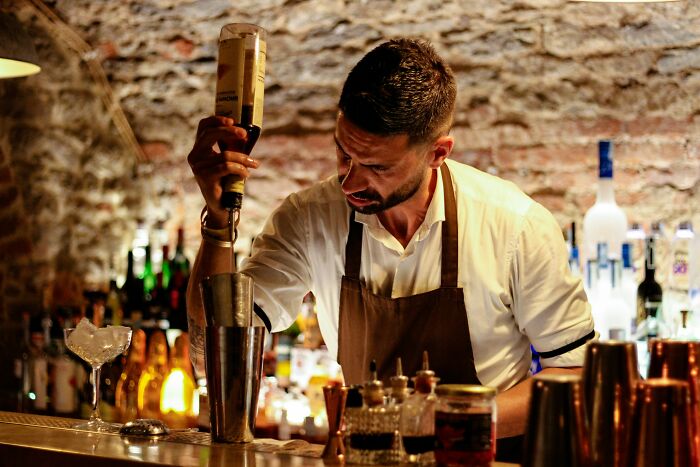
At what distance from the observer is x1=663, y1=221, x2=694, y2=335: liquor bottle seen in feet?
10.6

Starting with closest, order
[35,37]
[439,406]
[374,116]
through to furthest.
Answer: [439,406]
[374,116]
[35,37]

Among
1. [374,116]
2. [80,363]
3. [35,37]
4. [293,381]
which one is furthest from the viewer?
[35,37]

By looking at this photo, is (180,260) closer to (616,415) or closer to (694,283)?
(694,283)

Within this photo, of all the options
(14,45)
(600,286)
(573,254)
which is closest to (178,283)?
(14,45)

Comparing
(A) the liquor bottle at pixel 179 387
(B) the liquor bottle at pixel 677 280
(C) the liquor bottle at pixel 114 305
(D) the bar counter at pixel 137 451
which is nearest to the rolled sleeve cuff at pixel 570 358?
(D) the bar counter at pixel 137 451

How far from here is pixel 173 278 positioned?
406cm

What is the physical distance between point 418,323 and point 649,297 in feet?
4.00

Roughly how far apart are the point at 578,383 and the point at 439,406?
0.76 feet

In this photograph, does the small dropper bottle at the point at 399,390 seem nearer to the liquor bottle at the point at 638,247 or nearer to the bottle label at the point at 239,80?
the bottle label at the point at 239,80

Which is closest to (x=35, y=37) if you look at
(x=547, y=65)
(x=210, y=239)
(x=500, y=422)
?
(x=547, y=65)

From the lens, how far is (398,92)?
2.08 metres

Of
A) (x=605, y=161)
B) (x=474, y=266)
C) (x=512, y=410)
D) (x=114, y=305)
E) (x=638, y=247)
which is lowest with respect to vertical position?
(x=512, y=410)

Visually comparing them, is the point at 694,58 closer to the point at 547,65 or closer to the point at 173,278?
the point at 547,65

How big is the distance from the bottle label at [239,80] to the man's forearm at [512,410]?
0.79m
